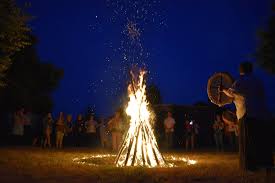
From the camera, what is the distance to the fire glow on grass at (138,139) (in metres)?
14.0

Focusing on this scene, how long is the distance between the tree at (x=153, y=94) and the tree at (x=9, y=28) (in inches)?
1334

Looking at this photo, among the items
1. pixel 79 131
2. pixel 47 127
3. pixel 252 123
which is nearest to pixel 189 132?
pixel 79 131

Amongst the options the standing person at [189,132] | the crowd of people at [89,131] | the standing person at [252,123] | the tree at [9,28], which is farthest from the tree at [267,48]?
the standing person at [252,123]

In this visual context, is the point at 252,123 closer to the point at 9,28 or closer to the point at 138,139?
the point at 138,139

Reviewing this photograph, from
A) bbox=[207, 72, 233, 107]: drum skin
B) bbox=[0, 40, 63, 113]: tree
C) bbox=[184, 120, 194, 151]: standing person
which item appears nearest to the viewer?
bbox=[207, 72, 233, 107]: drum skin

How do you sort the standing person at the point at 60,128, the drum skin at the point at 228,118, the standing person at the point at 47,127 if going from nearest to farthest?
the drum skin at the point at 228,118, the standing person at the point at 60,128, the standing person at the point at 47,127

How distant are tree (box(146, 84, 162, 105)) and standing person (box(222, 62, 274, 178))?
137ft

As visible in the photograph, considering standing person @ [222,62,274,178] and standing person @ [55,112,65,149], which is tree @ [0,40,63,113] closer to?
standing person @ [55,112,65,149]

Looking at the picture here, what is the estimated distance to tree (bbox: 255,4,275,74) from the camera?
73.8 ft

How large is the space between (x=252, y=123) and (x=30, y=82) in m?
28.8

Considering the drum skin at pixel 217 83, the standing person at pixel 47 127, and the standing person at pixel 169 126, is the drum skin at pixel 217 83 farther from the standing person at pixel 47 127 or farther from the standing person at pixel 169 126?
the standing person at pixel 47 127

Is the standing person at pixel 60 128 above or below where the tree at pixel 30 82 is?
below

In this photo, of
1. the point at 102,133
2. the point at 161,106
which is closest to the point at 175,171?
the point at 102,133

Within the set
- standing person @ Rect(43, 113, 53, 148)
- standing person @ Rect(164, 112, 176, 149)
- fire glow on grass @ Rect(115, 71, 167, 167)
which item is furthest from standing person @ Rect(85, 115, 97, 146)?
fire glow on grass @ Rect(115, 71, 167, 167)
